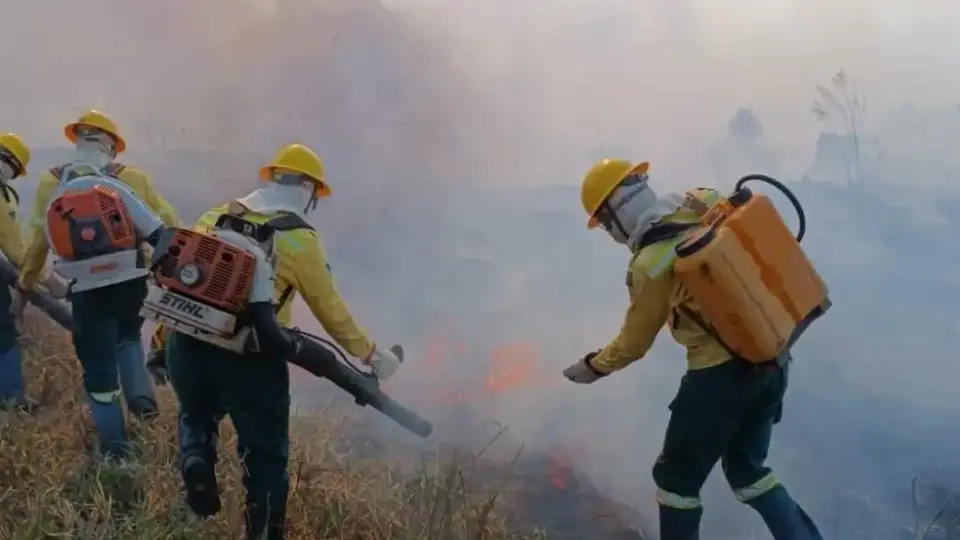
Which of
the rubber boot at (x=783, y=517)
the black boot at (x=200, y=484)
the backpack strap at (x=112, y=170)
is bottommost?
the rubber boot at (x=783, y=517)

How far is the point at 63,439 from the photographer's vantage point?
440 cm

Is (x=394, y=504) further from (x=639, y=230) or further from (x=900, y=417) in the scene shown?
(x=900, y=417)

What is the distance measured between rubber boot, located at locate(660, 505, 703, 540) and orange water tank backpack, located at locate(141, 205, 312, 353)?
5.69 ft

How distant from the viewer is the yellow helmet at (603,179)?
A: 3314 mm

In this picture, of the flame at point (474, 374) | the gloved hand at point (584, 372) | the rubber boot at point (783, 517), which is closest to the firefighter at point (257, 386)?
the gloved hand at point (584, 372)

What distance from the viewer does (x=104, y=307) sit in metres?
4.23

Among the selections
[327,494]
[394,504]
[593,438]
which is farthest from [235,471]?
[593,438]

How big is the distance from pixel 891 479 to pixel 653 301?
153 inches

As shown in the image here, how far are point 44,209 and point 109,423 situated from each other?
1.36 m

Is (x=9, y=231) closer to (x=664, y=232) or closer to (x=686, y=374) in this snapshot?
(x=664, y=232)

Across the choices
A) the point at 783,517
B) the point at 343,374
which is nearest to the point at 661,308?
the point at 783,517

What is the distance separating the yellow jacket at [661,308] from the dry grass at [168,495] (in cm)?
89

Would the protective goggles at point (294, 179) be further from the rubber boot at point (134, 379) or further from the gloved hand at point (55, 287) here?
the gloved hand at point (55, 287)

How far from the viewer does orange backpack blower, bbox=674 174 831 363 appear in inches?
110
